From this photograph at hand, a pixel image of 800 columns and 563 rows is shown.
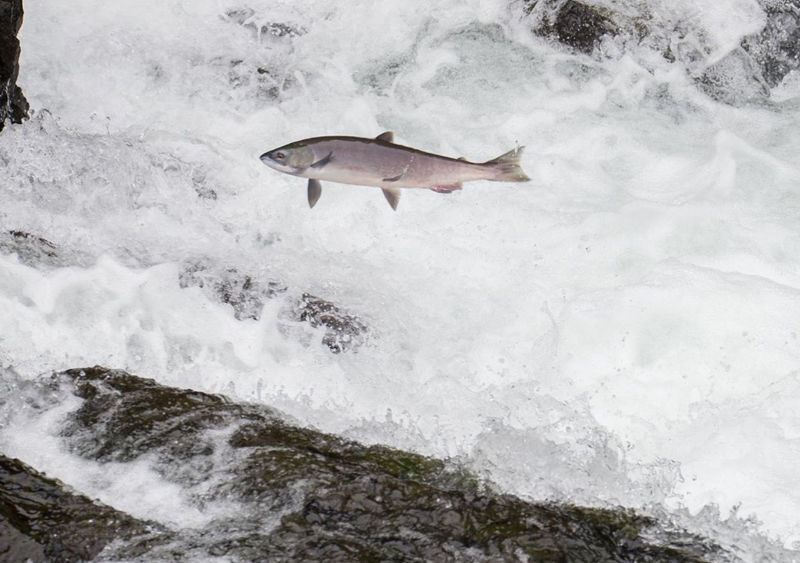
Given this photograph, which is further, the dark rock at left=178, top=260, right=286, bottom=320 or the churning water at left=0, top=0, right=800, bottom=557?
the dark rock at left=178, top=260, right=286, bottom=320

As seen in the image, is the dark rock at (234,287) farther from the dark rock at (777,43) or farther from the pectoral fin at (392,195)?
the dark rock at (777,43)

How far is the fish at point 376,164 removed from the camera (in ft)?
11.7

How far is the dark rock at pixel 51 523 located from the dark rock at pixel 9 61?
2402mm

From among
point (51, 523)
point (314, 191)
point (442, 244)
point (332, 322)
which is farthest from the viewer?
point (442, 244)

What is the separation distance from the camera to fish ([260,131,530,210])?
141 inches

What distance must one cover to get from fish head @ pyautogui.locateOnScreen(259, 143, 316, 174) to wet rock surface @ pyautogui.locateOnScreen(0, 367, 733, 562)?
0.94 metres

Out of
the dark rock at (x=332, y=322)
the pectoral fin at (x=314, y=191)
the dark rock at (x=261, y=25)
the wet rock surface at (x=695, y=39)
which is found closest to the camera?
the pectoral fin at (x=314, y=191)

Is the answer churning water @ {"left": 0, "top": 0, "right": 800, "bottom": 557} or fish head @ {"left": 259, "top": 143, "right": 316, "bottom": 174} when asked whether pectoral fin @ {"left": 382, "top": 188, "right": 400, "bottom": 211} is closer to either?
fish head @ {"left": 259, "top": 143, "right": 316, "bottom": 174}

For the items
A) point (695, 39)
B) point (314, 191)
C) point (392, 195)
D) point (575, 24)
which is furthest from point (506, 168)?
point (695, 39)

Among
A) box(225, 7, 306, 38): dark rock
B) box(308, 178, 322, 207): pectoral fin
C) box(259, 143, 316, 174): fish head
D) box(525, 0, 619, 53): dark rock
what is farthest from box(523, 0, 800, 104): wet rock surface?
box(259, 143, 316, 174): fish head

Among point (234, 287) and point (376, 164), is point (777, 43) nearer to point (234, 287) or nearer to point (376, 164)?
point (376, 164)

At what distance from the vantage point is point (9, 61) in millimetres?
4621

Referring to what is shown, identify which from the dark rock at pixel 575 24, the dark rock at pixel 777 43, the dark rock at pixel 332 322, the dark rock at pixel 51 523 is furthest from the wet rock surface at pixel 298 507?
the dark rock at pixel 777 43

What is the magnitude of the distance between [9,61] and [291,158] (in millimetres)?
1851
